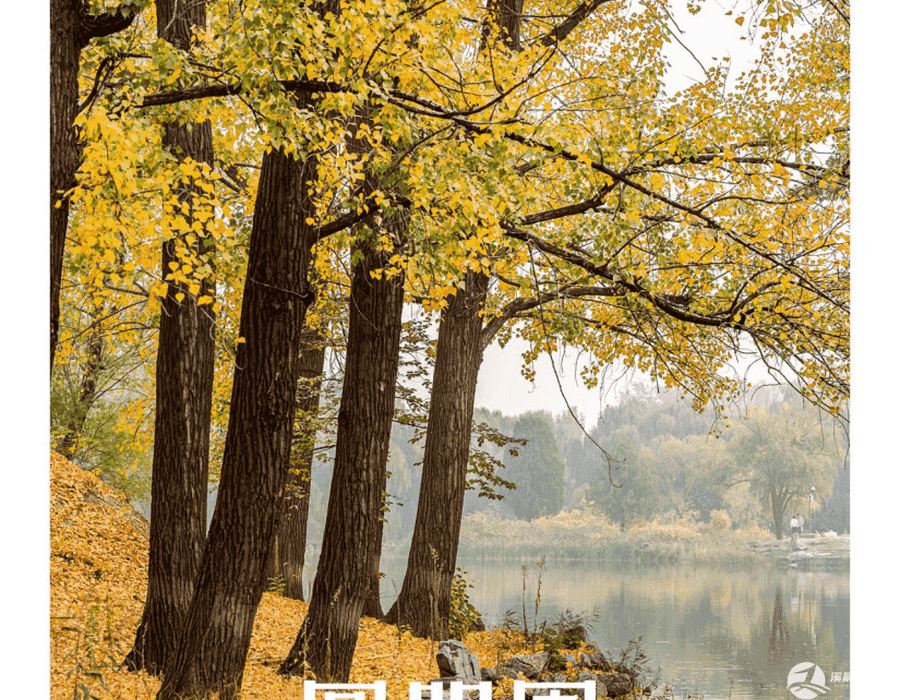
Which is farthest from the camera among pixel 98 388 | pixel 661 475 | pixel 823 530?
pixel 661 475

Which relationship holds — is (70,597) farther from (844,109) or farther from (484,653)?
(844,109)

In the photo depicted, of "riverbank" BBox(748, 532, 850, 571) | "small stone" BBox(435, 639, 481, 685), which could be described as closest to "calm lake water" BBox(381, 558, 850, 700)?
"riverbank" BBox(748, 532, 850, 571)

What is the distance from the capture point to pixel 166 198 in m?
4.72

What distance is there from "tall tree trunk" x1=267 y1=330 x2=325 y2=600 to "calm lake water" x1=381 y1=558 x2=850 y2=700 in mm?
1359

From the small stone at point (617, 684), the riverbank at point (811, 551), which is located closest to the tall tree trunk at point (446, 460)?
the small stone at point (617, 684)

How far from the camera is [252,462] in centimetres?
477

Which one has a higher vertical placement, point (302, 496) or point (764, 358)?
point (764, 358)

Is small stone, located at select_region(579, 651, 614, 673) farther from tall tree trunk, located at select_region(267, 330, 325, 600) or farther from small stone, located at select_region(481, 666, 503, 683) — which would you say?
tall tree trunk, located at select_region(267, 330, 325, 600)

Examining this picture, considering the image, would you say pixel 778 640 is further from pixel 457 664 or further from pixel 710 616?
pixel 457 664

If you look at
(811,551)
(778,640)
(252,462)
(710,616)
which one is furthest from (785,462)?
(252,462)

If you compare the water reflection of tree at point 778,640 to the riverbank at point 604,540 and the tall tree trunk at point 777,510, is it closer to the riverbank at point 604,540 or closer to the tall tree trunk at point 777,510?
the tall tree trunk at point 777,510

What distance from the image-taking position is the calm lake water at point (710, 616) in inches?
415

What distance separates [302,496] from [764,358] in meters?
6.23
